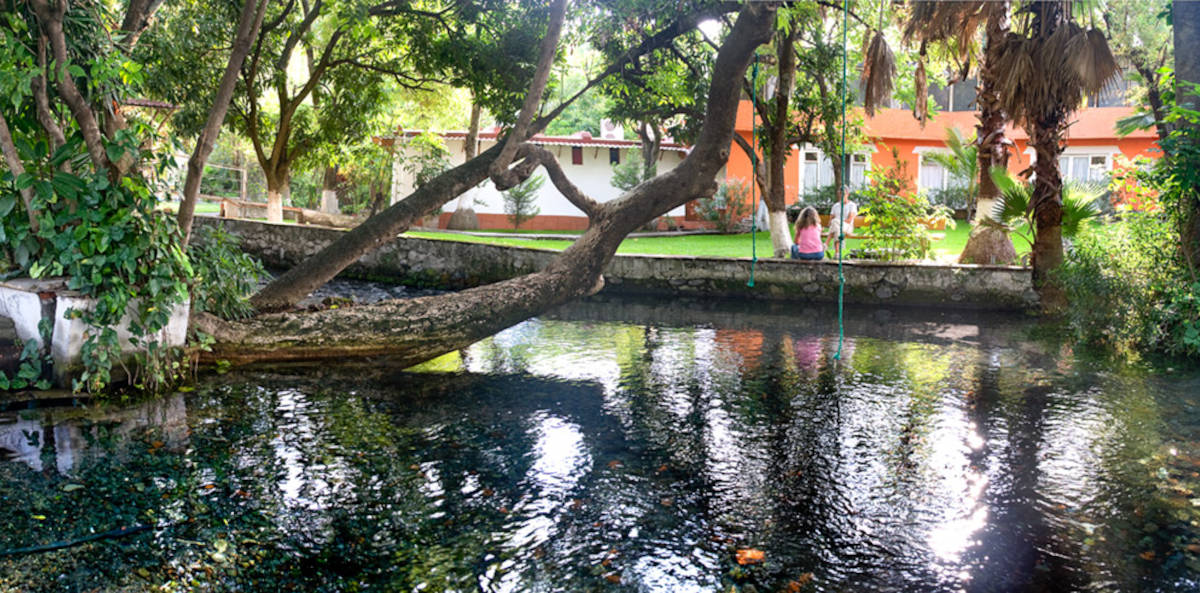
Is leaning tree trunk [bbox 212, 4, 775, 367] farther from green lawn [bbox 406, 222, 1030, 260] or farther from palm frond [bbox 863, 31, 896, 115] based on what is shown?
green lawn [bbox 406, 222, 1030, 260]

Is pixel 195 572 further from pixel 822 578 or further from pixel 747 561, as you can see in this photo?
pixel 822 578

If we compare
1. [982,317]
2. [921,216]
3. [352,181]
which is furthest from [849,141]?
[352,181]

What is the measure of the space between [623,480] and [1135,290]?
7.28m

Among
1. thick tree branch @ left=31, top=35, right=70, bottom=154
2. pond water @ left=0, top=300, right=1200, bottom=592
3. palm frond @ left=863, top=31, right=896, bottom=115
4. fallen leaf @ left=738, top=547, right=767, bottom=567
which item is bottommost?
fallen leaf @ left=738, top=547, right=767, bottom=567

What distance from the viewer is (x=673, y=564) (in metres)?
4.64

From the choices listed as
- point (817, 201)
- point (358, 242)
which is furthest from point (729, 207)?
point (358, 242)

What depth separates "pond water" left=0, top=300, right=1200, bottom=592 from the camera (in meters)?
4.54

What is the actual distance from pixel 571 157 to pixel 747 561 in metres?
25.1

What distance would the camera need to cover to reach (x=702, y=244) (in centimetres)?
2288

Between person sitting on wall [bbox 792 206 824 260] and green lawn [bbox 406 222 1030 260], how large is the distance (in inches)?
118

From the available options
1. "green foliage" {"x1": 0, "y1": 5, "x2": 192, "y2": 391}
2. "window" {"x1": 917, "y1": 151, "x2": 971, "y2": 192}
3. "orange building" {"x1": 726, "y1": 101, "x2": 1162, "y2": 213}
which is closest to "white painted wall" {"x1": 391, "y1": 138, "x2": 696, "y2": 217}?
"orange building" {"x1": 726, "y1": 101, "x2": 1162, "y2": 213}

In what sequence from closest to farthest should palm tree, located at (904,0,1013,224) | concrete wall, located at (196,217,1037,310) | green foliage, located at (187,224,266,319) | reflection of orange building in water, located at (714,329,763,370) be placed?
green foliage, located at (187,224,266,319), reflection of orange building in water, located at (714,329,763,370), palm tree, located at (904,0,1013,224), concrete wall, located at (196,217,1037,310)

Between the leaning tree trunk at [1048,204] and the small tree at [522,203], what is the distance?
1663 cm

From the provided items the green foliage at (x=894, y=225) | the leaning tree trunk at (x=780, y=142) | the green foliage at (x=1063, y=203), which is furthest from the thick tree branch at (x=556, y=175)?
the green foliage at (x=894, y=225)
